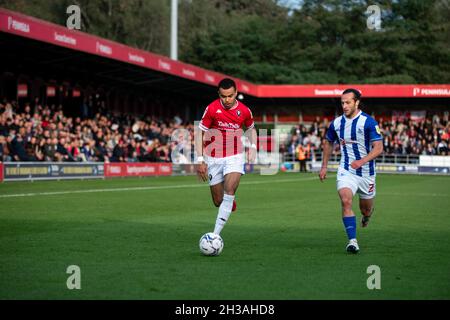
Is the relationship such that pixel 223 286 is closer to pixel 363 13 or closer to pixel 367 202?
pixel 367 202

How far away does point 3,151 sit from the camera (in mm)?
28141

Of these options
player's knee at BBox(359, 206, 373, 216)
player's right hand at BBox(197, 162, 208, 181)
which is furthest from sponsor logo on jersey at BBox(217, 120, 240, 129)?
player's knee at BBox(359, 206, 373, 216)

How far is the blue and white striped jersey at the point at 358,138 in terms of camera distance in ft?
35.6

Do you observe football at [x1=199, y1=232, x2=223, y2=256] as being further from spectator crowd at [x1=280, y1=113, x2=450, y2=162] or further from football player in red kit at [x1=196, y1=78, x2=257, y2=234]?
spectator crowd at [x1=280, y1=113, x2=450, y2=162]

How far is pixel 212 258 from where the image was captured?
960 cm

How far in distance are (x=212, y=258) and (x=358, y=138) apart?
2865 mm

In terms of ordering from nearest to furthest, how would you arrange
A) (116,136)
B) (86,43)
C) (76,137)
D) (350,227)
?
(350,227), (86,43), (76,137), (116,136)

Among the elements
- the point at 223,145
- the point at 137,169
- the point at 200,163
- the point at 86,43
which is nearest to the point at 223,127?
the point at 223,145

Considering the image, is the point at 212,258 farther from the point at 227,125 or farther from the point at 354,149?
the point at 354,149

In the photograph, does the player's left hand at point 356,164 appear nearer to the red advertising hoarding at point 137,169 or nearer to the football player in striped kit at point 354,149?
the football player in striped kit at point 354,149
